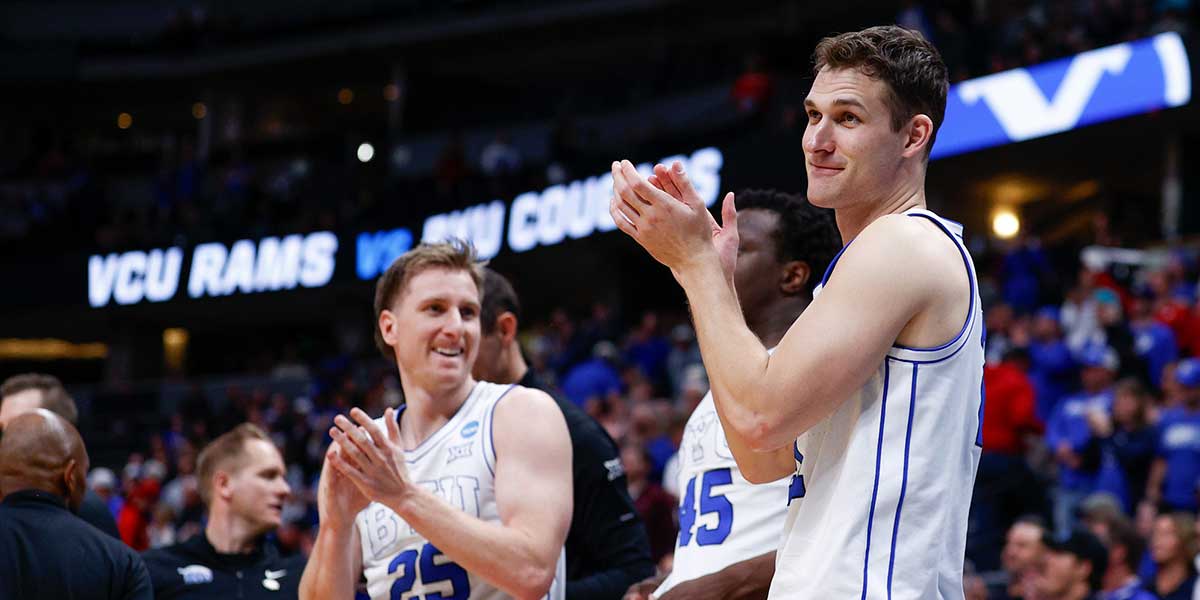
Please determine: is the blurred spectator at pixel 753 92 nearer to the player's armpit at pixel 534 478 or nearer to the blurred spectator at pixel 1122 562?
the blurred spectator at pixel 1122 562

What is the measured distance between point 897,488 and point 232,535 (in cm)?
372

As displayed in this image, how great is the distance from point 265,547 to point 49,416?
62.8 inches

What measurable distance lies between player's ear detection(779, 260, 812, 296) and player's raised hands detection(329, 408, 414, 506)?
43.0 inches

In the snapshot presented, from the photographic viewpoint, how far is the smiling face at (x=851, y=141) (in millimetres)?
2504

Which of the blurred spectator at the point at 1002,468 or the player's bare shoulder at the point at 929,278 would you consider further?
the blurred spectator at the point at 1002,468

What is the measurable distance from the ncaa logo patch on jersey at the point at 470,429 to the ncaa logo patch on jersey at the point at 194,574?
199 cm

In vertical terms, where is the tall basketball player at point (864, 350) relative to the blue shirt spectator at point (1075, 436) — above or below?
above

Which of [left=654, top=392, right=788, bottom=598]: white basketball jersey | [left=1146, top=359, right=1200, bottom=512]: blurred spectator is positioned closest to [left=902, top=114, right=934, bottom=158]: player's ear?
[left=654, top=392, right=788, bottom=598]: white basketball jersey

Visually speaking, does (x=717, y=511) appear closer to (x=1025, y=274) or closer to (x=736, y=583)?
(x=736, y=583)

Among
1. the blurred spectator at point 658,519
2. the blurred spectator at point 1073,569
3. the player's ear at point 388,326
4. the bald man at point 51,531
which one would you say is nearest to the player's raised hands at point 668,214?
the player's ear at point 388,326

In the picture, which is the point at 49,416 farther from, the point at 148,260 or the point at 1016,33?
the point at 148,260

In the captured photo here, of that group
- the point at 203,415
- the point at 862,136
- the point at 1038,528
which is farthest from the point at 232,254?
the point at 862,136

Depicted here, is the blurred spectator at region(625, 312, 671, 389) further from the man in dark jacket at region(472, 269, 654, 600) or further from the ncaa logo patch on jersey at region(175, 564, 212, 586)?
the man in dark jacket at region(472, 269, 654, 600)

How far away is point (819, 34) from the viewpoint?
21438 mm
